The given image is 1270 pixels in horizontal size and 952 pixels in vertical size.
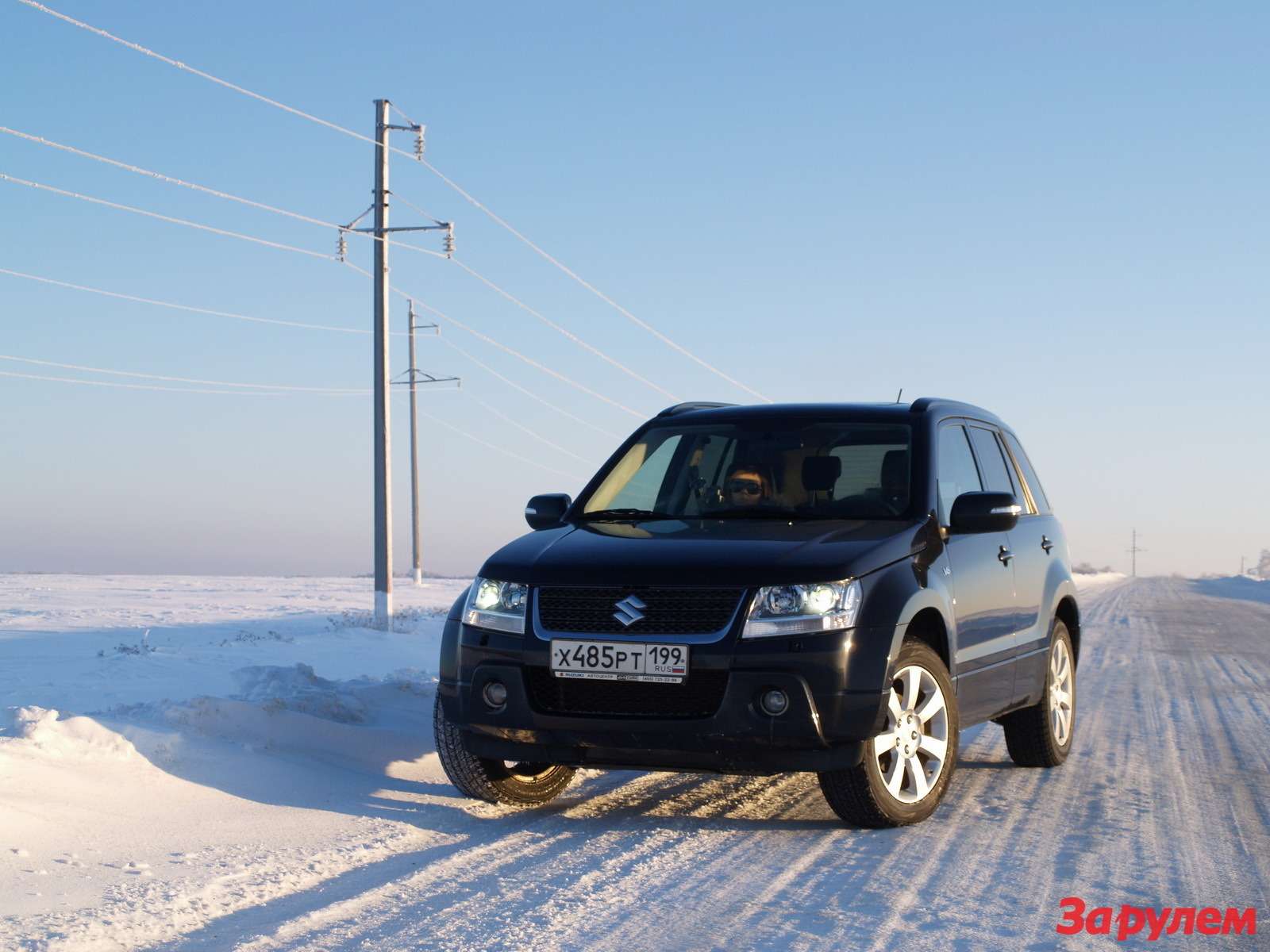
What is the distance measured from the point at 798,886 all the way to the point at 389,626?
14.8m

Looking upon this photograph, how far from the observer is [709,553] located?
18.1 feet

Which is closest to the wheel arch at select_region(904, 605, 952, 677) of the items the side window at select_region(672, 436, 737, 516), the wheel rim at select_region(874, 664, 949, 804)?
the wheel rim at select_region(874, 664, 949, 804)

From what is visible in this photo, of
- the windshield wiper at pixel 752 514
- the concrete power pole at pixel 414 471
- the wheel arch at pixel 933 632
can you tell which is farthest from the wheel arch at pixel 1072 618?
the concrete power pole at pixel 414 471

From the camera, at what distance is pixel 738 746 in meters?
5.24

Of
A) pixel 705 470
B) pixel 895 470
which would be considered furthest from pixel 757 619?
pixel 705 470

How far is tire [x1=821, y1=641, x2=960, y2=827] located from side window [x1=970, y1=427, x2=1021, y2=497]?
1751 millimetres

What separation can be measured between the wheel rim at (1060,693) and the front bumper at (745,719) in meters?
2.70

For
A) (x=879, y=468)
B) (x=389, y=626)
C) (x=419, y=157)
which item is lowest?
(x=389, y=626)

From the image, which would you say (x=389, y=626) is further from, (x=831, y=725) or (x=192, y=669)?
(x=831, y=725)

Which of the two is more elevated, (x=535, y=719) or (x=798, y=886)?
(x=535, y=719)

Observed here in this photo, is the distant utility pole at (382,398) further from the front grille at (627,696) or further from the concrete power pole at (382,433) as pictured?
the front grille at (627,696)

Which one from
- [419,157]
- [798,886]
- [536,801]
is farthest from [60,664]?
[419,157]

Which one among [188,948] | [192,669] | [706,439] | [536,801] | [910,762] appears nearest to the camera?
[188,948]

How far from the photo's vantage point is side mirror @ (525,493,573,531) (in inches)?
264
